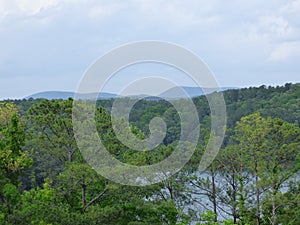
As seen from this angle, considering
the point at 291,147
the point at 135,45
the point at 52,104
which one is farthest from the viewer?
the point at 291,147

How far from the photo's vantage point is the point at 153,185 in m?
14.9

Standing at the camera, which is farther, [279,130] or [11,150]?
[279,130]

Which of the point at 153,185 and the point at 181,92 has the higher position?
the point at 181,92

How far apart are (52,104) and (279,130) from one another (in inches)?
249

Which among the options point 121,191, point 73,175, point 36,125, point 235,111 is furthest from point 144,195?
point 235,111

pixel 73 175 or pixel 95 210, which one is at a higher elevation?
pixel 73 175

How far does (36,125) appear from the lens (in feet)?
46.4

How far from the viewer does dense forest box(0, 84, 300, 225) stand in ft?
41.5

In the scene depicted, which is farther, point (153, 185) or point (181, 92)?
point (153, 185)

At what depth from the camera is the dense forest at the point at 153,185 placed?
1265 cm

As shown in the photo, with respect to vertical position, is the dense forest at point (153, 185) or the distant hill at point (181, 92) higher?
the distant hill at point (181, 92)

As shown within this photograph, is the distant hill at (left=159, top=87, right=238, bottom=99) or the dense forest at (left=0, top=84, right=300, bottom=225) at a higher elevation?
the distant hill at (left=159, top=87, right=238, bottom=99)

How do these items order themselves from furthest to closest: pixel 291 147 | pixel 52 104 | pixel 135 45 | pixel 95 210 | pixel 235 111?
pixel 235 111
pixel 291 147
pixel 52 104
pixel 95 210
pixel 135 45

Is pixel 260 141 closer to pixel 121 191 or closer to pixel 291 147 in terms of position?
pixel 291 147
